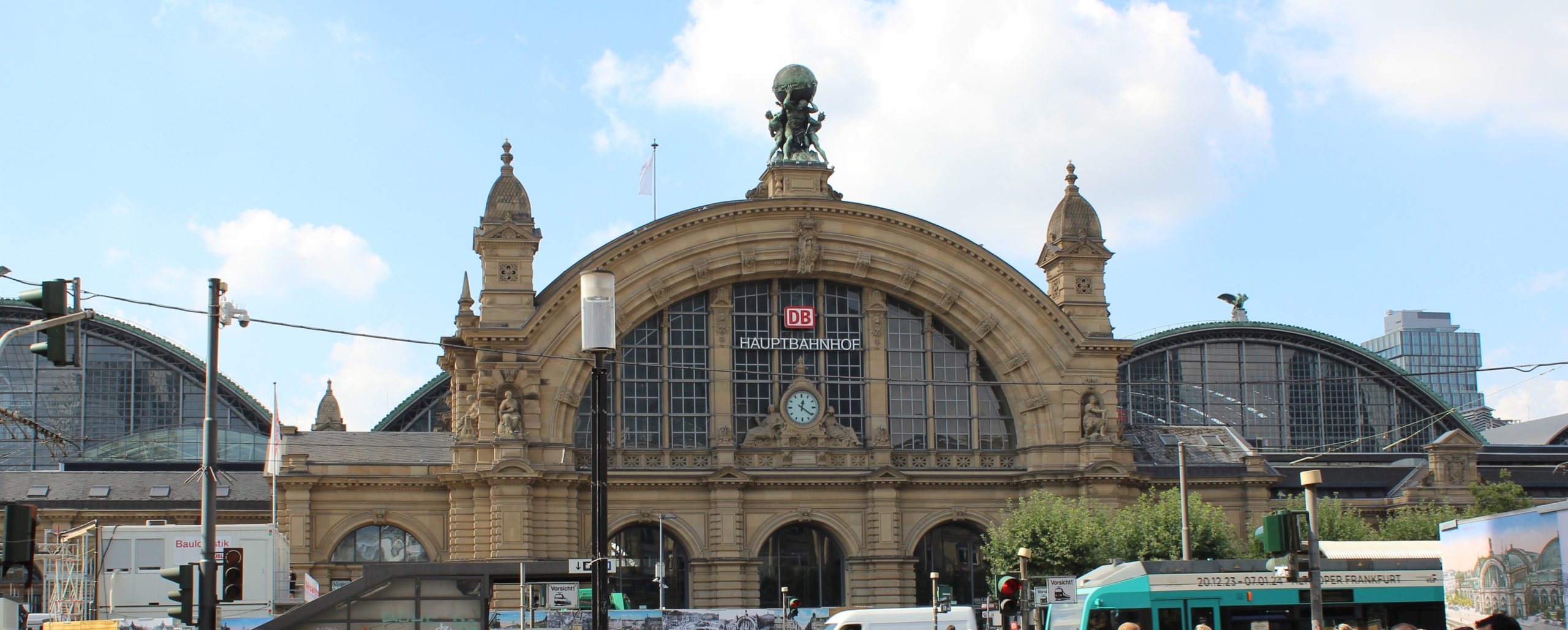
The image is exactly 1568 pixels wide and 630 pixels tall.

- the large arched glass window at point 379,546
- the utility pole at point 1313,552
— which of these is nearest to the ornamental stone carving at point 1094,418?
the large arched glass window at point 379,546

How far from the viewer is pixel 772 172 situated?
62.2 m

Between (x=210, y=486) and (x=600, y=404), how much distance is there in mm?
7448

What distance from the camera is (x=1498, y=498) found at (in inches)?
2667

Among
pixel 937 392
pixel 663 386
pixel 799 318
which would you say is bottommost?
pixel 937 392

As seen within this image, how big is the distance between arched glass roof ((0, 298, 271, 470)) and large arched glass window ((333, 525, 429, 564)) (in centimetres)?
3127

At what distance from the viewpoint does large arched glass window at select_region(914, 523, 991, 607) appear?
60344 mm

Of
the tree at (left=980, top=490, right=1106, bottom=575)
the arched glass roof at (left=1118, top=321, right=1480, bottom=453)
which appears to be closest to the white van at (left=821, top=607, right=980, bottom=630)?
the tree at (left=980, top=490, right=1106, bottom=575)

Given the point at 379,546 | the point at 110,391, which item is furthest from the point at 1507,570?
the point at 110,391

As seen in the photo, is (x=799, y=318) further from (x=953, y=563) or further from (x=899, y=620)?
(x=899, y=620)

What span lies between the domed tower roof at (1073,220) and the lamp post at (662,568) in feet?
59.3

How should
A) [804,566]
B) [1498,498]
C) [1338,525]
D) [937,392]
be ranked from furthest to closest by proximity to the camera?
[1498,498]
[937,392]
[1338,525]
[804,566]

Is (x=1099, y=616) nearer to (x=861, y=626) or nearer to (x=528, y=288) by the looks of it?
(x=861, y=626)

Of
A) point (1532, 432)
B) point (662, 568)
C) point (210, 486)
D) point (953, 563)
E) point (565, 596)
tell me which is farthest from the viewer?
point (1532, 432)

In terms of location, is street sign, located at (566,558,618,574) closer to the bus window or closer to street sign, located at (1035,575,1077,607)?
the bus window
